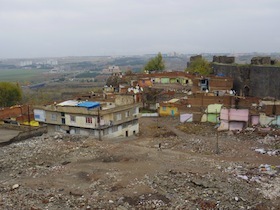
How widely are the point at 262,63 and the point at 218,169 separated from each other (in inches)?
1142

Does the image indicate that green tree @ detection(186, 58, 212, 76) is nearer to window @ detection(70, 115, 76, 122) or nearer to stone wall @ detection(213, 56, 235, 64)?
stone wall @ detection(213, 56, 235, 64)

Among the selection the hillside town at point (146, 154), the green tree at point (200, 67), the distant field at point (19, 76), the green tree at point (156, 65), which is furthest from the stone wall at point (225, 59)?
the distant field at point (19, 76)

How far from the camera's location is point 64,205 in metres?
12.9

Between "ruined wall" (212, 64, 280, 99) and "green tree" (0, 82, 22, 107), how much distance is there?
2627 cm

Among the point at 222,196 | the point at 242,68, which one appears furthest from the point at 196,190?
the point at 242,68

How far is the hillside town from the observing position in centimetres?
1359

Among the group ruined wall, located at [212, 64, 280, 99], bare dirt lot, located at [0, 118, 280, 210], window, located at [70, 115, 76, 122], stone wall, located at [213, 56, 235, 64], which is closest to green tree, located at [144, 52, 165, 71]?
stone wall, located at [213, 56, 235, 64]

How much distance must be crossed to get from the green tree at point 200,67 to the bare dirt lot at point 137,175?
27.8 metres

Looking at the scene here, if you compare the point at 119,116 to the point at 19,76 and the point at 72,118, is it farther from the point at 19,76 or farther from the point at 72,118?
the point at 19,76

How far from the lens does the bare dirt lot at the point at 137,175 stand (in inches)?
522

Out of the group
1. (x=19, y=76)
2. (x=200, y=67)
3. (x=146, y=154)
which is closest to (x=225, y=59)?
(x=200, y=67)

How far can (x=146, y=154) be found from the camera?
1950cm

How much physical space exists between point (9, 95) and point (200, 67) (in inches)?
1055

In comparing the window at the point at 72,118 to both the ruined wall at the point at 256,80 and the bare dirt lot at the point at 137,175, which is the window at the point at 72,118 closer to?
the bare dirt lot at the point at 137,175
